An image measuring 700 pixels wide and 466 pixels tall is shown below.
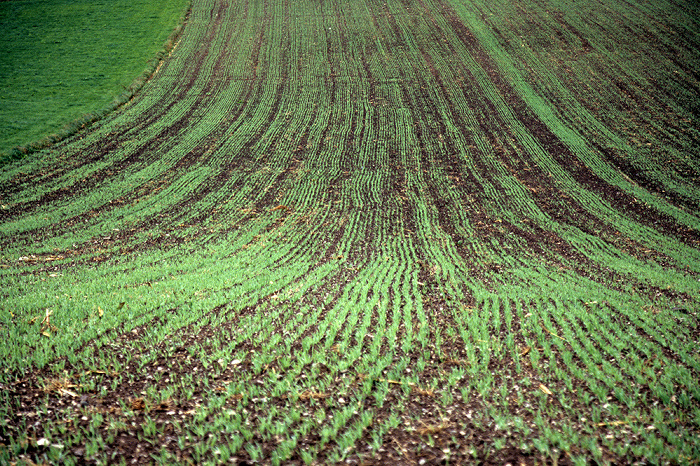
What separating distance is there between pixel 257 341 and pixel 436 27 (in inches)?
1947

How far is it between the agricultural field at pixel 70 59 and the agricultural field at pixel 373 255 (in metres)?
2.53

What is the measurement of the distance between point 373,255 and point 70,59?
42.8 meters

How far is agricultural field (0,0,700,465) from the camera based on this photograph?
20.2 ft

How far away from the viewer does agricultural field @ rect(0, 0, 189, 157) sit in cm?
3100

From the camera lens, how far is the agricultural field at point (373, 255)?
242 inches

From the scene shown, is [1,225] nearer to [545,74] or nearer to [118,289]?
[118,289]

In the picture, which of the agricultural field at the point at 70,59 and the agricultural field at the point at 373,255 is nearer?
the agricultural field at the point at 373,255

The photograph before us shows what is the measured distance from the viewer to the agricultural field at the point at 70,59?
31.0m

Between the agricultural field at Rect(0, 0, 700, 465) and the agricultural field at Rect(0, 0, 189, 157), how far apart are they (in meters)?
2.53

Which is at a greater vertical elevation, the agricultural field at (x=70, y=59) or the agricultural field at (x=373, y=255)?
the agricultural field at (x=70, y=59)

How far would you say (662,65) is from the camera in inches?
1529

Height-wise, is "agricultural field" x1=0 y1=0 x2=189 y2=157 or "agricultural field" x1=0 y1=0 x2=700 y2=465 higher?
"agricultural field" x1=0 y1=0 x2=189 y2=157

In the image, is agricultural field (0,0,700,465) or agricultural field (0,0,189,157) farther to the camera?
agricultural field (0,0,189,157)

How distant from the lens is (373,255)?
672 inches
